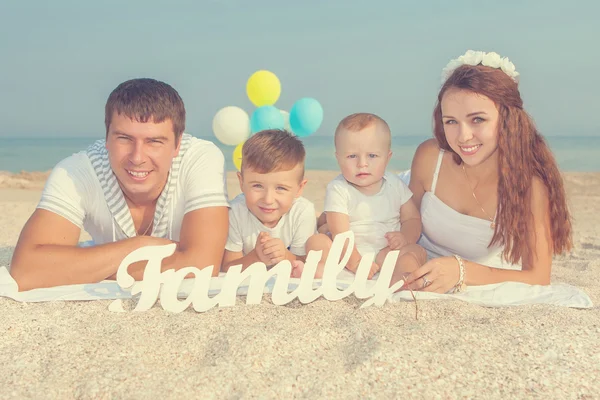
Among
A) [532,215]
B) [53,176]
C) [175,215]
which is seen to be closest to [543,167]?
[532,215]

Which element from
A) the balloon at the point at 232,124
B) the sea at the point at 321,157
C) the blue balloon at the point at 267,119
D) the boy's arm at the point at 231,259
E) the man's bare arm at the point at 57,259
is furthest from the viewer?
the sea at the point at 321,157

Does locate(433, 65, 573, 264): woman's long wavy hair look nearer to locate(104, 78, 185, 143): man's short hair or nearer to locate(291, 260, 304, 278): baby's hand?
locate(291, 260, 304, 278): baby's hand

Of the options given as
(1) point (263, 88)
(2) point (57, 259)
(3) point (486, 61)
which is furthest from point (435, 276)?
(1) point (263, 88)

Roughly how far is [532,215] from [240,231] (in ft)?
6.08

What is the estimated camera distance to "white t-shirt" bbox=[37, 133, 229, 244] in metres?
3.64

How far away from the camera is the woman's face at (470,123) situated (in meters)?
3.60

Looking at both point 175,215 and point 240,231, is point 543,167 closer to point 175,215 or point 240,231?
point 240,231

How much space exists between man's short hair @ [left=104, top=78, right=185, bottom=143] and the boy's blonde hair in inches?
40.7

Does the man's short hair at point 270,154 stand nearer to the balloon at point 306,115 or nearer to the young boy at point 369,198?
the young boy at point 369,198

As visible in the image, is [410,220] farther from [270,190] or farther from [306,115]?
[306,115]

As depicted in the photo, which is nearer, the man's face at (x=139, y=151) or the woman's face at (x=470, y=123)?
the man's face at (x=139, y=151)

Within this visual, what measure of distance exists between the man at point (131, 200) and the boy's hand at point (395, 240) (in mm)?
1061

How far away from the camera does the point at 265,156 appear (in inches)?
150

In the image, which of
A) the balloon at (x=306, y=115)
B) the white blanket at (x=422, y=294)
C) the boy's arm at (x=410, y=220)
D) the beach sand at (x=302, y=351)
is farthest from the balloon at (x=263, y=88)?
the beach sand at (x=302, y=351)
